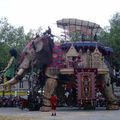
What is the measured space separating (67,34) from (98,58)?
4797 millimetres

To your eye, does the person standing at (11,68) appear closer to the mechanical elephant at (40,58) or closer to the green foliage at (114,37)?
the mechanical elephant at (40,58)

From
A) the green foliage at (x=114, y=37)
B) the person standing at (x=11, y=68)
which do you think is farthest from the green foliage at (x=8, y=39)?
the person standing at (x=11, y=68)

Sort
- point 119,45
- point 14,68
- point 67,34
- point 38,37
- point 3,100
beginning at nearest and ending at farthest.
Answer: point 38,37, point 14,68, point 67,34, point 3,100, point 119,45

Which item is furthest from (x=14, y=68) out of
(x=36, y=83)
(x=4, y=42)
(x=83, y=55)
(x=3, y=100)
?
(x=4, y=42)

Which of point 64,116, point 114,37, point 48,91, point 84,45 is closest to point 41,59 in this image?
point 48,91

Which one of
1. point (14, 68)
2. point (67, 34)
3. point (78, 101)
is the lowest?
point (78, 101)

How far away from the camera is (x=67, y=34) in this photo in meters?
32.8

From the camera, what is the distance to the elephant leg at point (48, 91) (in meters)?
27.6

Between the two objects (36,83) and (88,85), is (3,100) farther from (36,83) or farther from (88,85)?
(88,85)

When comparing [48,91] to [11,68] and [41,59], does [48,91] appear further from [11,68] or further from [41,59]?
[11,68]

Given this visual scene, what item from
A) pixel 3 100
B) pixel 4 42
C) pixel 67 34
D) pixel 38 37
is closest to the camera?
pixel 38 37

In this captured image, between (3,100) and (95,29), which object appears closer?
(95,29)

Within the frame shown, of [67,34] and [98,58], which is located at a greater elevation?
[67,34]

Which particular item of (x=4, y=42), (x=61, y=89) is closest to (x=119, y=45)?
(x=4, y=42)
